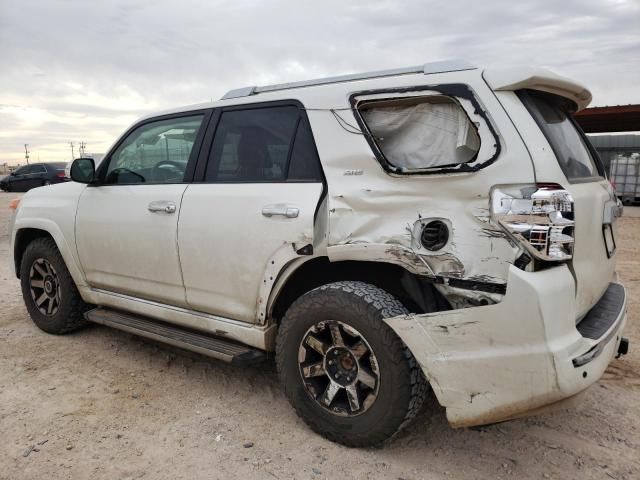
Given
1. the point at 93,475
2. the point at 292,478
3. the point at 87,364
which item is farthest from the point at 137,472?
the point at 87,364

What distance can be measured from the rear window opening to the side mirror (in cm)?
236

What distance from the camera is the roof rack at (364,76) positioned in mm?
2459

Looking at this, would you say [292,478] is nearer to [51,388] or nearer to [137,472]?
[137,472]

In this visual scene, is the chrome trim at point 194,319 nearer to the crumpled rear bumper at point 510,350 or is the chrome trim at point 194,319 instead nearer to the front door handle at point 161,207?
the front door handle at point 161,207

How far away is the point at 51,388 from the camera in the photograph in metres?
3.41

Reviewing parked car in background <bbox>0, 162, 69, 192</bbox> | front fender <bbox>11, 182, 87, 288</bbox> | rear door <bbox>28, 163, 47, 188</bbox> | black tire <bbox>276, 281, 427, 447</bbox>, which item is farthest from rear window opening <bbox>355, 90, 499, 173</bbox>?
rear door <bbox>28, 163, 47, 188</bbox>

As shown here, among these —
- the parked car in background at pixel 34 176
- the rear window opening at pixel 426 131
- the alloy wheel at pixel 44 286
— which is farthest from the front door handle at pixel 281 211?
the parked car in background at pixel 34 176

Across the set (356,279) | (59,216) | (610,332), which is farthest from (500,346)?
(59,216)

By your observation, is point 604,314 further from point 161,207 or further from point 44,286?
point 44,286

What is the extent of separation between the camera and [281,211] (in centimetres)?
277

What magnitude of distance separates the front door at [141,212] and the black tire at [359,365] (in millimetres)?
989

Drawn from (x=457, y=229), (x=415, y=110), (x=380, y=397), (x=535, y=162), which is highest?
(x=415, y=110)

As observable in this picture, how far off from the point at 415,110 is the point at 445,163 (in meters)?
0.33

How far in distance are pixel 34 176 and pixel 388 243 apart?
25.5m
